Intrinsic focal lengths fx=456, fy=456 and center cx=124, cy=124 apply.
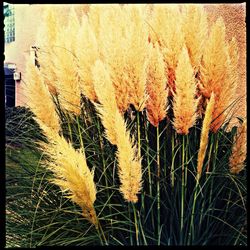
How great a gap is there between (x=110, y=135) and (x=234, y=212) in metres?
0.62

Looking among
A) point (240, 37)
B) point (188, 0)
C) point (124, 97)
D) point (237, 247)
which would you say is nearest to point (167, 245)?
point (237, 247)

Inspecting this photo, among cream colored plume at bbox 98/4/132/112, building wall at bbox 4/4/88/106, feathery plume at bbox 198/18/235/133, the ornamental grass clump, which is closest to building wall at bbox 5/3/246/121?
building wall at bbox 4/4/88/106

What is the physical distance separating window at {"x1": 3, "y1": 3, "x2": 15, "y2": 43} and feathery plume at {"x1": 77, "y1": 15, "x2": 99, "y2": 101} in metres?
0.36

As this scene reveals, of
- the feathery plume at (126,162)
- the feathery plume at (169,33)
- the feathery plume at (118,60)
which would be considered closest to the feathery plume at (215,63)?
the feathery plume at (169,33)

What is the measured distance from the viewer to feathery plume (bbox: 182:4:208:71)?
185cm

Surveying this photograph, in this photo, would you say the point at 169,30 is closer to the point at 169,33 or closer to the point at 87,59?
the point at 169,33

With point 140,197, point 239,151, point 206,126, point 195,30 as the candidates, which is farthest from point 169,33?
point 140,197

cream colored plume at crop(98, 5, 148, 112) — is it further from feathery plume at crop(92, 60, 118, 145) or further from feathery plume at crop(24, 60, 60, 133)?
feathery plume at crop(24, 60, 60, 133)

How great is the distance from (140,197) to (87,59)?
1.93 ft

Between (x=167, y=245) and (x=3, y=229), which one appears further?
(x=3, y=229)

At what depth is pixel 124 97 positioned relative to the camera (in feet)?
5.56

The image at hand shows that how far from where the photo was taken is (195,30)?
1.86 meters

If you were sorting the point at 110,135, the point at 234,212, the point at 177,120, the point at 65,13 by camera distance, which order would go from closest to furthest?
the point at 110,135, the point at 177,120, the point at 234,212, the point at 65,13

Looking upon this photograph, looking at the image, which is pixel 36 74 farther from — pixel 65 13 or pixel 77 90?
pixel 65 13
